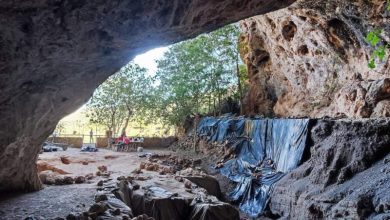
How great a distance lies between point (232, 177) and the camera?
1334cm

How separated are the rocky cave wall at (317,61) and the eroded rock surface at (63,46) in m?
5.99

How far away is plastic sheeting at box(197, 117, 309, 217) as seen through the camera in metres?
10.9

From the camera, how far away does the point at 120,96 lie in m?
22.1

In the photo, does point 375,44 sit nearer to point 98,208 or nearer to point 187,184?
point 98,208

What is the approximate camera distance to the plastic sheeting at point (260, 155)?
1085cm

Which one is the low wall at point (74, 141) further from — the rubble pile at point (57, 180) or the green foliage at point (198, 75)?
the rubble pile at point (57, 180)

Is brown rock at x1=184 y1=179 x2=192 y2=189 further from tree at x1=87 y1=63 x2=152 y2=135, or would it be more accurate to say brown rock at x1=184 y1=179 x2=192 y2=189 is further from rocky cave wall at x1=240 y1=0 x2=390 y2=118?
tree at x1=87 y1=63 x2=152 y2=135

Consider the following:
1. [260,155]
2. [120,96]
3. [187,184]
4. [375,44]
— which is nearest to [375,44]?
[375,44]

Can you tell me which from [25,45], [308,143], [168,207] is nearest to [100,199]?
[168,207]

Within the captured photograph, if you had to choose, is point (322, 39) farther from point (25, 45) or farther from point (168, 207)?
point (25, 45)

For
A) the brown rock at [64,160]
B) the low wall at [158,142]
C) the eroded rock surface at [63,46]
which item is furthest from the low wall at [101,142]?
the eroded rock surface at [63,46]

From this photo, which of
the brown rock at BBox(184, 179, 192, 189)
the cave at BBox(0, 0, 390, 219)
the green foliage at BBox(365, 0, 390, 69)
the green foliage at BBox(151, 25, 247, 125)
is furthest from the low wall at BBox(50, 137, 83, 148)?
the green foliage at BBox(365, 0, 390, 69)

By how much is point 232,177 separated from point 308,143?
367cm

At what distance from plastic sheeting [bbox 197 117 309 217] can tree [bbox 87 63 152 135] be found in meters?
8.22
